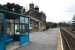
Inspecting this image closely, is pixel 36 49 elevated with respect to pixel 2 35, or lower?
lower

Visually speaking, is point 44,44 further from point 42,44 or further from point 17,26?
point 17,26

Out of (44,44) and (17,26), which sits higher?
(17,26)

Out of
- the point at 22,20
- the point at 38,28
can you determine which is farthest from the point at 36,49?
the point at 38,28

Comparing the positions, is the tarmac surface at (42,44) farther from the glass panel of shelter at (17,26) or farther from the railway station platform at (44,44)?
the glass panel of shelter at (17,26)

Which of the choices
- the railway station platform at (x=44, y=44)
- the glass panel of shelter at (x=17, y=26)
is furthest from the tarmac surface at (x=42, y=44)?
the glass panel of shelter at (x=17, y=26)

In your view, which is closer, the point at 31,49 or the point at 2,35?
the point at 2,35

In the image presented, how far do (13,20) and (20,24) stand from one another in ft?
2.94

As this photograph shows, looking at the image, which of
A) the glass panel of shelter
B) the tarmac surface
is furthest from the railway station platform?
the glass panel of shelter

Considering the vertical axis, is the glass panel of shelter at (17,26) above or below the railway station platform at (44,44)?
above

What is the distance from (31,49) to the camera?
16.8m

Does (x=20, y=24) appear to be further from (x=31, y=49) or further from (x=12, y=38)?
(x=31, y=49)

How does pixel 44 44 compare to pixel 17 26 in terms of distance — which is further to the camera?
pixel 17 26

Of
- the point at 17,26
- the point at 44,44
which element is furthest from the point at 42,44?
the point at 17,26

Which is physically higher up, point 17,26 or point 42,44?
point 17,26
